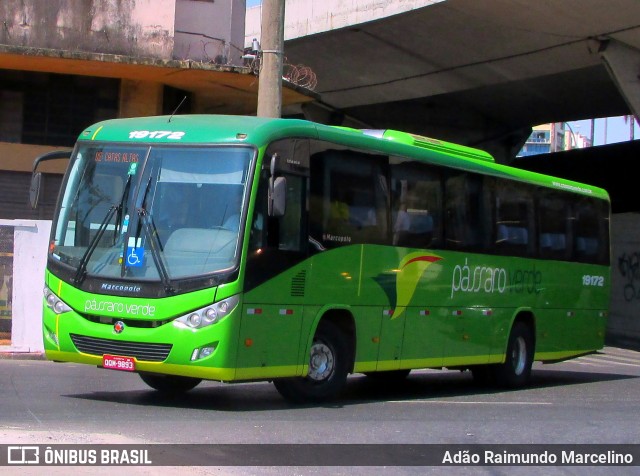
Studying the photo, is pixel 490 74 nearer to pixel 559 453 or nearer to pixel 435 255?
pixel 435 255

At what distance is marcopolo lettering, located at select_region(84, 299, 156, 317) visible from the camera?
33.5ft

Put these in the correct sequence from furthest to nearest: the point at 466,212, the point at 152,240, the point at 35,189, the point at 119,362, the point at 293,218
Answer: the point at 466,212
the point at 35,189
the point at 293,218
the point at 152,240
the point at 119,362

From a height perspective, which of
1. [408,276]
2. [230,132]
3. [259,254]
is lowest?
[408,276]

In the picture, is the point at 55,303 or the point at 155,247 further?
the point at 55,303

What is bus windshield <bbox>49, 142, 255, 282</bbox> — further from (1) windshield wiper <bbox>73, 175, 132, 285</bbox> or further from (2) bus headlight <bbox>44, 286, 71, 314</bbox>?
(2) bus headlight <bbox>44, 286, 71, 314</bbox>

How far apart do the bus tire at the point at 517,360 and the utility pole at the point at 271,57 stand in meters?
5.14

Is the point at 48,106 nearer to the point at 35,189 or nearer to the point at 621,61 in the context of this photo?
the point at 35,189

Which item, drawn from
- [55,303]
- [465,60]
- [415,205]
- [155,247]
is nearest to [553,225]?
[415,205]

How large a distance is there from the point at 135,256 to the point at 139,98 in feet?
41.3

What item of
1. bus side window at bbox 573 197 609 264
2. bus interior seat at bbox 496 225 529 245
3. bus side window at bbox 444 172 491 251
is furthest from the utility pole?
bus side window at bbox 573 197 609 264

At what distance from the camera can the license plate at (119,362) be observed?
1025 centimetres

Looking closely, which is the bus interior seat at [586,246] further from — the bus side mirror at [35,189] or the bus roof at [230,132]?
the bus side mirror at [35,189]

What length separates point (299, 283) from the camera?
11.0m

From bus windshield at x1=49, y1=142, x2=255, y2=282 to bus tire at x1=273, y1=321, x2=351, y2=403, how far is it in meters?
1.82
